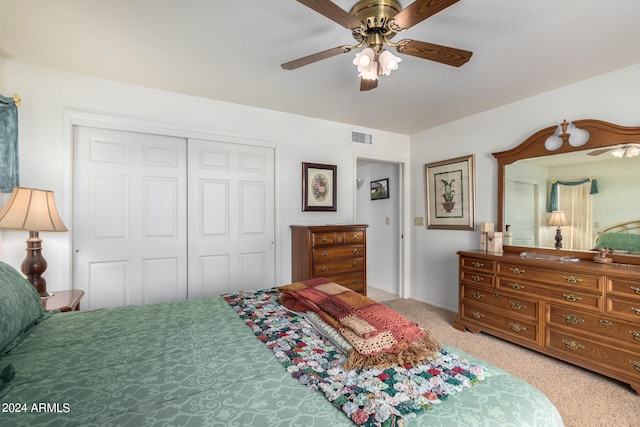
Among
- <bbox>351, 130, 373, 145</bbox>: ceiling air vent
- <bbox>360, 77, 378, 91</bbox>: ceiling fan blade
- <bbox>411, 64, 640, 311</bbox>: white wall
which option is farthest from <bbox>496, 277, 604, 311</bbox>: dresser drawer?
<bbox>351, 130, 373, 145</bbox>: ceiling air vent

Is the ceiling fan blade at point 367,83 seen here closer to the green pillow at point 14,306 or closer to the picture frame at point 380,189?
the green pillow at point 14,306

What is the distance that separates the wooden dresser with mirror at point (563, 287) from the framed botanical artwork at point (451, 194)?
0.37 meters

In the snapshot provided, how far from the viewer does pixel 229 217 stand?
3152 mm

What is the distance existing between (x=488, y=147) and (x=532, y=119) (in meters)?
0.51

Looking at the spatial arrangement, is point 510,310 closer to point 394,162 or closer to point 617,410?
point 617,410

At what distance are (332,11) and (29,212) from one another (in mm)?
2313

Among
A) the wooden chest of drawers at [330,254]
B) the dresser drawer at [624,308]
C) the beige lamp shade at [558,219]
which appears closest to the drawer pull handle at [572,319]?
the dresser drawer at [624,308]

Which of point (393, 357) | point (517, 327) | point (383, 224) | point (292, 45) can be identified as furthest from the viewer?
point (383, 224)

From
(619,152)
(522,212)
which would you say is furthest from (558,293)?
(619,152)

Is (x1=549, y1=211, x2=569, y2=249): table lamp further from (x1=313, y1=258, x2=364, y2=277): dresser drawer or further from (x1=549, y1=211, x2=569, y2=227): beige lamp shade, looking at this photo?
(x1=313, y1=258, x2=364, y2=277): dresser drawer

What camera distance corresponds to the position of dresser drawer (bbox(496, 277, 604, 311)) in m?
2.21

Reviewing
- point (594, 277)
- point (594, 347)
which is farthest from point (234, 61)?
point (594, 347)

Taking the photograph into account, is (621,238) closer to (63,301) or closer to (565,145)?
(565,145)

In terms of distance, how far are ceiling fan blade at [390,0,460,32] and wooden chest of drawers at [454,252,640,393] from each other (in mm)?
2262
